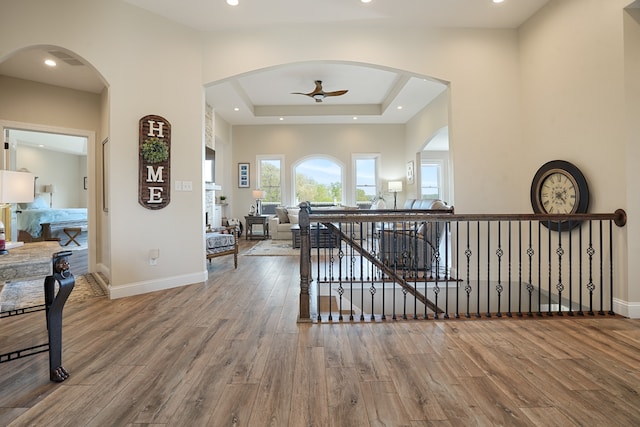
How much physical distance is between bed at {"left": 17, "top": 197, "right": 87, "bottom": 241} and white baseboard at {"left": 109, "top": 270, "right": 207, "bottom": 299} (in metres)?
5.69

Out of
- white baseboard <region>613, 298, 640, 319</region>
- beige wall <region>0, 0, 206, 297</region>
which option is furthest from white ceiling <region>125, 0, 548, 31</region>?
white baseboard <region>613, 298, 640, 319</region>

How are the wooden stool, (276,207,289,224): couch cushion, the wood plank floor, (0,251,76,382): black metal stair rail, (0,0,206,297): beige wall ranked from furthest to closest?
(276,207,289,224): couch cushion
the wooden stool
(0,0,206,297): beige wall
(0,251,76,382): black metal stair rail
the wood plank floor

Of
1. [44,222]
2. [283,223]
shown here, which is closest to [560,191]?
[283,223]

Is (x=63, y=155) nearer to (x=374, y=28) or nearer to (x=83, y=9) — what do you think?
(x=83, y=9)

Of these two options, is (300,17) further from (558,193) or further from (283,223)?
(283,223)

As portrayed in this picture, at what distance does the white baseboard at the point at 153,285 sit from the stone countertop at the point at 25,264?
152cm

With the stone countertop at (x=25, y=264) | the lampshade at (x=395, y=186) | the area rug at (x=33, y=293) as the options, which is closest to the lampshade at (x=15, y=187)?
the stone countertop at (x=25, y=264)

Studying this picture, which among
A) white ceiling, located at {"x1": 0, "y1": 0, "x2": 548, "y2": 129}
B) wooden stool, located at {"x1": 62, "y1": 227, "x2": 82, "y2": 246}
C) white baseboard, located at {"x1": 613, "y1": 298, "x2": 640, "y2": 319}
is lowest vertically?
white baseboard, located at {"x1": 613, "y1": 298, "x2": 640, "y2": 319}

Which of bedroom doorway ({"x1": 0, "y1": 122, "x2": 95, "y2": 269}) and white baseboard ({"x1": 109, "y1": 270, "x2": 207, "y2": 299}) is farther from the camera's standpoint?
bedroom doorway ({"x1": 0, "y1": 122, "x2": 95, "y2": 269})

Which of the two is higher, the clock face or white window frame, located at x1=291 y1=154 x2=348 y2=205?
white window frame, located at x1=291 y1=154 x2=348 y2=205

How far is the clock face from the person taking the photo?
315 cm

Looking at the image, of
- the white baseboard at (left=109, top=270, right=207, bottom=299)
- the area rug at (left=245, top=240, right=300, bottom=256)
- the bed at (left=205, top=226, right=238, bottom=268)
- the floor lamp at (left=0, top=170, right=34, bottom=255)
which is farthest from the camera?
the area rug at (left=245, top=240, right=300, bottom=256)

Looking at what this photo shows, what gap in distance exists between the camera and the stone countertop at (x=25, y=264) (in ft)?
5.40

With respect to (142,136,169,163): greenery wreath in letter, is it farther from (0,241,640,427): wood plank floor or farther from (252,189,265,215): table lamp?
(252,189,265,215): table lamp
